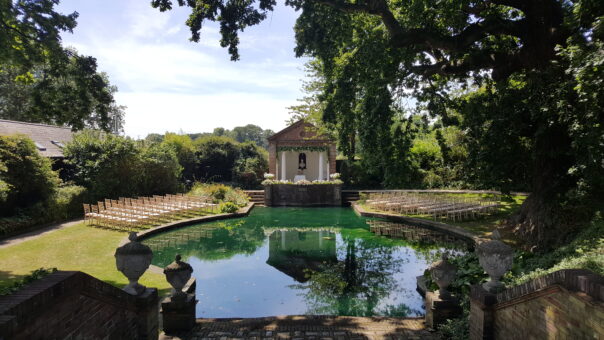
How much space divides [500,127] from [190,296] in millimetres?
8715

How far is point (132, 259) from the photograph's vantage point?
15.3ft

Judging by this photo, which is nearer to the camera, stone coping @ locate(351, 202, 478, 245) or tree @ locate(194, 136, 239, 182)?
stone coping @ locate(351, 202, 478, 245)

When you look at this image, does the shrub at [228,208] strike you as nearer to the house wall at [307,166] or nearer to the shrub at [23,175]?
the shrub at [23,175]

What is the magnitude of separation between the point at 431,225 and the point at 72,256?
1308 cm

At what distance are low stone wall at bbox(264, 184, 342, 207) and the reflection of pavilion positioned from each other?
24.4 feet

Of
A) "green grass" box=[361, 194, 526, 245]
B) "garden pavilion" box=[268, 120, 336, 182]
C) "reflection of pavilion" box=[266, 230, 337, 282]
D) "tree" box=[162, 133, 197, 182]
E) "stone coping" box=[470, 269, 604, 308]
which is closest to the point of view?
"stone coping" box=[470, 269, 604, 308]

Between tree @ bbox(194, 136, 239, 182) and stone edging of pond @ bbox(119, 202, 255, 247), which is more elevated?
tree @ bbox(194, 136, 239, 182)

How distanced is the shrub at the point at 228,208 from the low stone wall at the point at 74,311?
1323 centimetres

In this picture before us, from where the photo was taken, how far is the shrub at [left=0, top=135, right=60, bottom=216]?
12.9m

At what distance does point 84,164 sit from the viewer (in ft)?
58.0

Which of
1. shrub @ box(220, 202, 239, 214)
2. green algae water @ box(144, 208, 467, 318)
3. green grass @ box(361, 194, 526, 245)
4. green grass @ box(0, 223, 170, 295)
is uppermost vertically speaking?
shrub @ box(220, 202, 239, 214)

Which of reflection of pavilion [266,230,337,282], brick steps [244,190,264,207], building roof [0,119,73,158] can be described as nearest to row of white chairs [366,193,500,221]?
reflection of pavilion [266,230,337,282]

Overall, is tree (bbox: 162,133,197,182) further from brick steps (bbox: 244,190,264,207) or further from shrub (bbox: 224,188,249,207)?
shrub (bbox: 224,188,249,207)

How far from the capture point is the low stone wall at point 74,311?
9.27 feet
